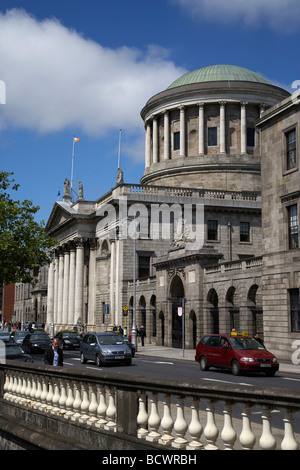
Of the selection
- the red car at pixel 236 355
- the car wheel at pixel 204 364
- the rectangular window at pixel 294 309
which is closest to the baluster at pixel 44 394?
the red car at pixel 236 355

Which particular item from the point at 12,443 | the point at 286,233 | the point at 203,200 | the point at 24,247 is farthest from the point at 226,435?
the point at 203,200

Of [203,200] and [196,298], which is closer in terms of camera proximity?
[196,298]

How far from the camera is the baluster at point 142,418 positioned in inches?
266

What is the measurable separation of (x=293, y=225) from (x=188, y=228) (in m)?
18.2

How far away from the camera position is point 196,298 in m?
40.8

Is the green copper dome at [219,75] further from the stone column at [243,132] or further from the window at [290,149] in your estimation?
the window at [290,149]

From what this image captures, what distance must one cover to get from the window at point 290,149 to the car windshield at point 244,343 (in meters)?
10.9

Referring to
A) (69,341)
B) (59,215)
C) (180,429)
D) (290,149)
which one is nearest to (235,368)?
(290,149)

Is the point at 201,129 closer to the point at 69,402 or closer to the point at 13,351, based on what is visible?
the point at 13,351

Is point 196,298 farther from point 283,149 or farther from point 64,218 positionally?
point 64,218

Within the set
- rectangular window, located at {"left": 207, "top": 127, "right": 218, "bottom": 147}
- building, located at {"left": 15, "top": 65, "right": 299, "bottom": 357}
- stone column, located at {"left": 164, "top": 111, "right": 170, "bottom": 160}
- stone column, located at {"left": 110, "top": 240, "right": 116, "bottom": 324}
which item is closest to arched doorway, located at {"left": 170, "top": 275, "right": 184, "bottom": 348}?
building, located at {"left": 15, "top": 65, "right": 299, "bottom": 357}

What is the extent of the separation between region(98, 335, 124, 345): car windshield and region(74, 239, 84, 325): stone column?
1529 inches

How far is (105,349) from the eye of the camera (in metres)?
27.1

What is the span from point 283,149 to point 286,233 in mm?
4593
